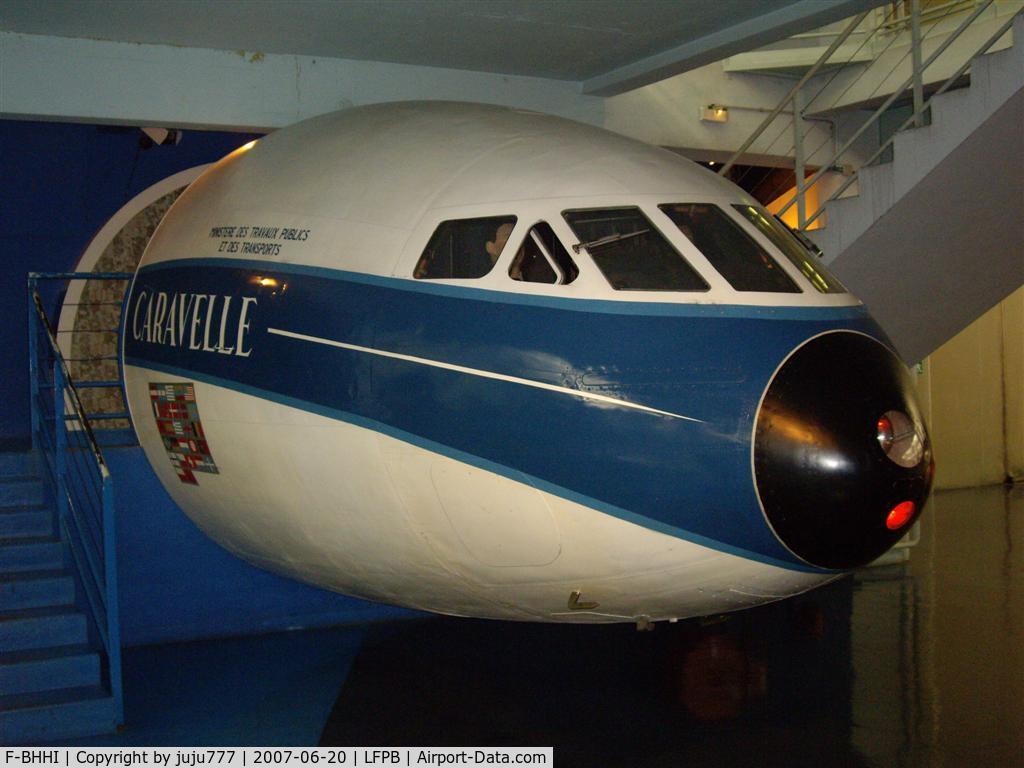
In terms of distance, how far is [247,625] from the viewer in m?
9.35

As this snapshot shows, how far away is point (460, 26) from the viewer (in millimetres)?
9594

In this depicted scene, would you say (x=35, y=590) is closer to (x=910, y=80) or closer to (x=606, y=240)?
(x=606, y=240)

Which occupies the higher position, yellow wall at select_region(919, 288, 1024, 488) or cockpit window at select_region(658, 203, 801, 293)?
yellow wall at select_region(919, 288, 1024, 488)

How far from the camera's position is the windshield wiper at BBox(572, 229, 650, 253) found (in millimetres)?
6172

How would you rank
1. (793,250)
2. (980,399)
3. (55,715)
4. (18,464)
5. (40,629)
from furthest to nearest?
(980,399), (18,464), (40,629), (55,715), (793,250)

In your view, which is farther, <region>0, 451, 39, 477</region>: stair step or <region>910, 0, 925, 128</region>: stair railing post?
<region>910, 0, 925, 128</region>: stair railing post

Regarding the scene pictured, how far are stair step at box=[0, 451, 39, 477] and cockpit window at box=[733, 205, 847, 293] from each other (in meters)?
5.62

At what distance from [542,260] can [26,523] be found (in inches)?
180

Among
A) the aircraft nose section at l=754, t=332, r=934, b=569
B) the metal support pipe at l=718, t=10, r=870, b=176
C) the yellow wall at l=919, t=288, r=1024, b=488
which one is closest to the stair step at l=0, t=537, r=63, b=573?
the aircraft nose section at l=754, t=332, r=934, b=569

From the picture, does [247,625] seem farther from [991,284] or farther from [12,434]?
[991,284]

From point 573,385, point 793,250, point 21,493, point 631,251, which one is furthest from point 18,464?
point 793,250

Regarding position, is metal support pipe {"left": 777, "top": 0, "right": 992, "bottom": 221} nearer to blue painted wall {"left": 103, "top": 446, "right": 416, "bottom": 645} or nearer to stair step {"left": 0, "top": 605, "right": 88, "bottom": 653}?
blue painted wall {"left": 103, "top": 446, "right": 416, "bottom": 645}

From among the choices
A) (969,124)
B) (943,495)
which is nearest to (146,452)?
(969,124)

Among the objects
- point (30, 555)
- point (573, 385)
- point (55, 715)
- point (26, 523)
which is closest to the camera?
point (573, 385)
